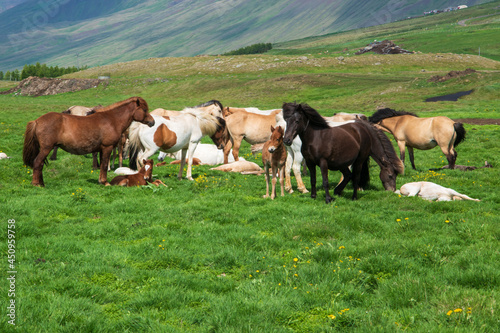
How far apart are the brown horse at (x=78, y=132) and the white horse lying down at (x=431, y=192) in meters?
8.41

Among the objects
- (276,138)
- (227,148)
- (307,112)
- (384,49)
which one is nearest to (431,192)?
(307,112)

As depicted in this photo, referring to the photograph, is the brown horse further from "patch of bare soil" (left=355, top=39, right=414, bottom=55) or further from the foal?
→ "patch of bare soil" (left=355, top=39, right=414, bottom=55)

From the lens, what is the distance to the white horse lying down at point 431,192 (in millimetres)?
11117

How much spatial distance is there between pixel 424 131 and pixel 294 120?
859 centimetres

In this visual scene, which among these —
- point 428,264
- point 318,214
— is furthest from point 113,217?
point 428,264

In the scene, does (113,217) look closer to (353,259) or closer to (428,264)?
(353,259)

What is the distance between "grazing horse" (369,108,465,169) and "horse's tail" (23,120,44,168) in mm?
13783

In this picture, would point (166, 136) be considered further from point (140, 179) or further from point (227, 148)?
point (227, 148)

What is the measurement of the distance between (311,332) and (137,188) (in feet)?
28.6

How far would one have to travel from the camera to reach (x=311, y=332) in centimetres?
480

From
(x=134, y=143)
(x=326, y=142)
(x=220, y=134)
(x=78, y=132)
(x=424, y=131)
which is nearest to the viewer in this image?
(x=326, y=142)

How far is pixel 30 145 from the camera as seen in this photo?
1155 cm

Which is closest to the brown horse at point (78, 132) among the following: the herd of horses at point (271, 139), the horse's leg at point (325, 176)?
the herd of horses at point (271, 139)

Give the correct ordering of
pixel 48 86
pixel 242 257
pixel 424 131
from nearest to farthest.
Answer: pixel 242 257 < pixel 424 131 < pixel 48 86
